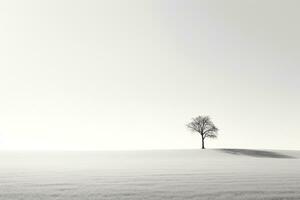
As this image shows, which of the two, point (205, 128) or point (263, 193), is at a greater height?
point (205, 128)

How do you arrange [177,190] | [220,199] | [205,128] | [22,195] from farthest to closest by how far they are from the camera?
[205,128] < [177,190] < [22,195] < [220,199]

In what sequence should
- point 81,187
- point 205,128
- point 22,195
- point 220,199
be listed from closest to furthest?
point 220,199
point 22,195
point 81,187
point 205,128

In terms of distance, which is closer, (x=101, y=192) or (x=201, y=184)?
(x=101, y=192)

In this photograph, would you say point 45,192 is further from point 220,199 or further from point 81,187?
point 220,199

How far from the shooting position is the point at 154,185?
36.1 feet

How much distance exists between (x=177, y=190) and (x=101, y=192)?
2.21 m

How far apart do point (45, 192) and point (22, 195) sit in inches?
26.8

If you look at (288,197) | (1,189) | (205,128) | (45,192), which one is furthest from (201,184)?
(205,128)

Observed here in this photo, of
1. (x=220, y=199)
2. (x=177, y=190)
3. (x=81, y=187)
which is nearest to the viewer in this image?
(x=220, y=199)

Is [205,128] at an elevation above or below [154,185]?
above

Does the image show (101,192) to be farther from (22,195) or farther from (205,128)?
(205,128)

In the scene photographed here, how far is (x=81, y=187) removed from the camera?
10.7 m

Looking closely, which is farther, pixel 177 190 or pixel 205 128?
pixel 205 128

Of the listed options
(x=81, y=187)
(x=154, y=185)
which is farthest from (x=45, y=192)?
(x=154, y=185)
